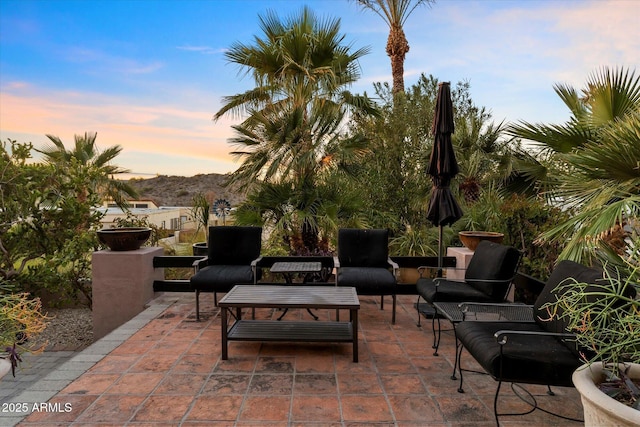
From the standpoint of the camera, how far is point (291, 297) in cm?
326

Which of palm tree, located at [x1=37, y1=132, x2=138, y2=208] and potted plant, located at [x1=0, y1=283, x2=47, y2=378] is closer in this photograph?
potted plant, located at [x1=0, y1=283, x2=47, y2=378]

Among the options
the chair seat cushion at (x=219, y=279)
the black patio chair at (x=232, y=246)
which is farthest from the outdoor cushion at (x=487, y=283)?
the black patio chair at (x=232, y=246)

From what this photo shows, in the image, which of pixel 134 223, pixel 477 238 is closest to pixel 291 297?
pixel 477 238

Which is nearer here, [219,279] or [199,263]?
[219,279]

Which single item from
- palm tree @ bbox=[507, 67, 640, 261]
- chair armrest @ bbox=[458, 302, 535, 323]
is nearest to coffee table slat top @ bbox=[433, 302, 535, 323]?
chair armrest @ bbox=[458, 302, 535, 323]

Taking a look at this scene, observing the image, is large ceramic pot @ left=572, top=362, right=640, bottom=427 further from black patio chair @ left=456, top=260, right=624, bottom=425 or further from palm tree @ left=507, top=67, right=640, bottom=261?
palm tree @ left=507, top=67, right=640, bottom=261

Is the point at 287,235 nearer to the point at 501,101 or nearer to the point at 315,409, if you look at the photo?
the point at 315,409

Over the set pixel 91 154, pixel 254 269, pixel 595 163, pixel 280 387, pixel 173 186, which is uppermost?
pixel 91 154

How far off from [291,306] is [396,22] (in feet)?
32.5

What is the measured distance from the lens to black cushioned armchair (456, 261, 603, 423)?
2.02 metres

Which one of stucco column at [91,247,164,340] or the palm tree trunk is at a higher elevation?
the palm tree trunk

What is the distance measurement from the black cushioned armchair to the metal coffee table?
983 millimetres

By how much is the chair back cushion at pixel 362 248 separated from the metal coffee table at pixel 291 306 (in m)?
0.92

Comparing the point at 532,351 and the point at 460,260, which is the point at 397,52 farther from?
the point at 532,351
